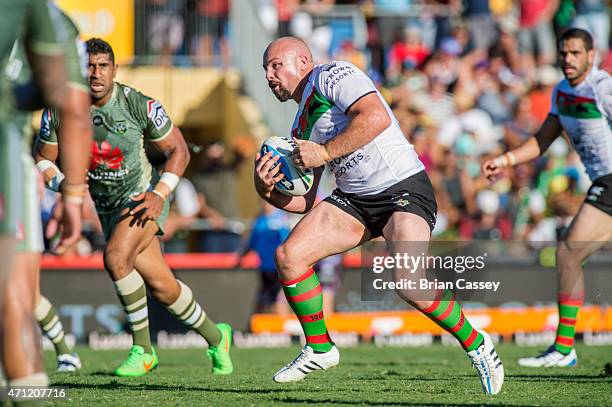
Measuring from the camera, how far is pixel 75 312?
1466 cm

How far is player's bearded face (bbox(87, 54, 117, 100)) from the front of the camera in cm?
828

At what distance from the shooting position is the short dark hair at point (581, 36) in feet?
30.9

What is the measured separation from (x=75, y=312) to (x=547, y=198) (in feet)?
24.5

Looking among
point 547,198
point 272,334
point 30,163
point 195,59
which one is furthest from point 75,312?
point 30,163

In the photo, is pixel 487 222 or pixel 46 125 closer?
pixel 46 125

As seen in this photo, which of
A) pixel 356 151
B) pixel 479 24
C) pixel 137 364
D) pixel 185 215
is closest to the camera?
pixel 356 151

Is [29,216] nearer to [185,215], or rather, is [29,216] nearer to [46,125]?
[46,125]

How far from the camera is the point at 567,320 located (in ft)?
31.6

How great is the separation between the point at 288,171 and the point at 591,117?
3.41m

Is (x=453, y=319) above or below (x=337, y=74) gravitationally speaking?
below

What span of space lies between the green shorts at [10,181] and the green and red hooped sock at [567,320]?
623 cm

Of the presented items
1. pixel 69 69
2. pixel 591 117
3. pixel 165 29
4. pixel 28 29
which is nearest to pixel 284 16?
pixel 165 29

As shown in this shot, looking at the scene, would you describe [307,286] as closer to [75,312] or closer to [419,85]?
[75,312]

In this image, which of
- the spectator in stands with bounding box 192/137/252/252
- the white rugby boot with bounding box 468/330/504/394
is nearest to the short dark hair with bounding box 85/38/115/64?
the white rugby boot with bounding box 468/330/504/394
